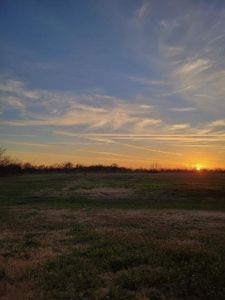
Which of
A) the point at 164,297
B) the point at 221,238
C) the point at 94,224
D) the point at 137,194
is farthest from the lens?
the point at 137,194

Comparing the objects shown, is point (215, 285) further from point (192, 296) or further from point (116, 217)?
point (116, 217)

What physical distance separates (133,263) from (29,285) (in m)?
2.83

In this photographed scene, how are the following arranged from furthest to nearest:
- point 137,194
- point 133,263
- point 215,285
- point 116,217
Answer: point 137,194 < point 116,217 < point 133,263 < point 215,285

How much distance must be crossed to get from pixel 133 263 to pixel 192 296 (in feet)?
7.90

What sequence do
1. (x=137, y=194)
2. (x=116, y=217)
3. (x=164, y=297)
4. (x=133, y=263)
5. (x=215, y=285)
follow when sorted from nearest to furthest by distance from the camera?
1. (x=164, y=297)
2. (x=215, y=285)
3. (x=133, y=263)
4. (x=116, y=217)
5. (x=137, y=194)

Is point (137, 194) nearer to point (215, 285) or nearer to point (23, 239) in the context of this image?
point (23, 239)

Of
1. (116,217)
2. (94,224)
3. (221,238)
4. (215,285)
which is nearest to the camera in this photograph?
(215,285)

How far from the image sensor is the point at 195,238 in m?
13.3

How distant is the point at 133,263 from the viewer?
31.9 ft

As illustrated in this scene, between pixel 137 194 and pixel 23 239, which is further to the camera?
pixel 137 194

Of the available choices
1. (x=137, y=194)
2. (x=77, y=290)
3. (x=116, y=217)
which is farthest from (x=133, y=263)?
(x=137, y=194)

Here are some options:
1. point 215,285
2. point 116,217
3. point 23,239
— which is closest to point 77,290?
point 215,285

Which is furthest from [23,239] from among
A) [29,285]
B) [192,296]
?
[192,296]

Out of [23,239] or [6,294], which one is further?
[23,239]
